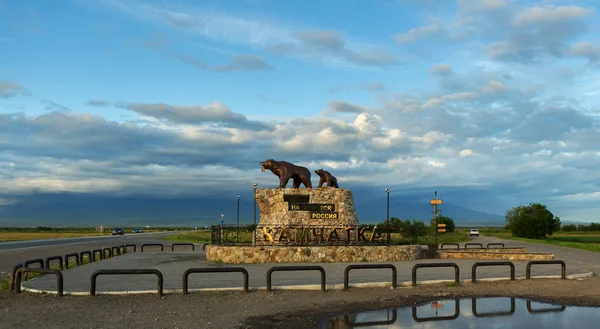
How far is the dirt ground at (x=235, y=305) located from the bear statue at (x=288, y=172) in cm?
1340

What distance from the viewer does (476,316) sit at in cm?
1104

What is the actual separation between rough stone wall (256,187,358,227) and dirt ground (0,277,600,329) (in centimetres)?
1105

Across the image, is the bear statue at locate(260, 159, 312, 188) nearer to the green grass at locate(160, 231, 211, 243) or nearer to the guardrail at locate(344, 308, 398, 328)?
the guardrail at locate(344, 308, 398, 328)

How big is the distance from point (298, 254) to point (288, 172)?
21.1 feet

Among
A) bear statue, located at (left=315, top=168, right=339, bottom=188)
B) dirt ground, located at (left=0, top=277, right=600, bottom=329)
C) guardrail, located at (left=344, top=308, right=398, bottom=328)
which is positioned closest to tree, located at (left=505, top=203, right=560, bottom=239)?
bear statue, located at (left=315, top=168, right=339, bottom=188)

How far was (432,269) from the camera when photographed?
20.5m

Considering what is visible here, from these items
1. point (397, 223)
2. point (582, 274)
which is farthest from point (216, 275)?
point (397, 223)

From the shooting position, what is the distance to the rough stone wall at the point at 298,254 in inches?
864

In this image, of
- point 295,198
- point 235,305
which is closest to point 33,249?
point 295,198

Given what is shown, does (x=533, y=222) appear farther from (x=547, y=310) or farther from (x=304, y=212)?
(x=547, y=310)

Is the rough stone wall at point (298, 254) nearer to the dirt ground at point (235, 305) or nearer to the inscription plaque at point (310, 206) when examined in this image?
the inscription plaque at point (310, 206)

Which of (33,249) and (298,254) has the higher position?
(298,254)

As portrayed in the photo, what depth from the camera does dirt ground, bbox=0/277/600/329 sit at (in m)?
9.93

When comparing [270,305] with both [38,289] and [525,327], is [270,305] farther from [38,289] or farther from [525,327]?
[38,289]
